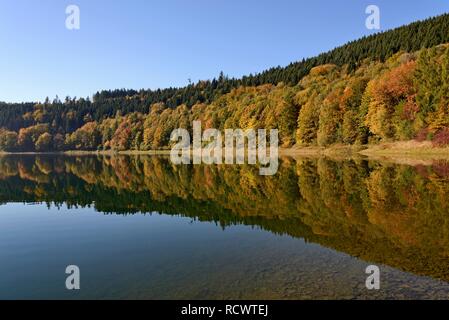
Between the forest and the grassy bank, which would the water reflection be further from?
the forest

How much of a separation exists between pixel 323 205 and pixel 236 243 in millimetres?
10063

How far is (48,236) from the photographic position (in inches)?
794

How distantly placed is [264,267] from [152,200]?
773 inches

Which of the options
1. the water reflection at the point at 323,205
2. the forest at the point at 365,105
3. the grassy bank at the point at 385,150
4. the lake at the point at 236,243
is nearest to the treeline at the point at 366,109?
the forest at the point at 365,105

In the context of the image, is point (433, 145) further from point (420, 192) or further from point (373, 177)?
point (420, 192)

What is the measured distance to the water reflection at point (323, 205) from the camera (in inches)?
621

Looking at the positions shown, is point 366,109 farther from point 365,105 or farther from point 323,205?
point 323,205

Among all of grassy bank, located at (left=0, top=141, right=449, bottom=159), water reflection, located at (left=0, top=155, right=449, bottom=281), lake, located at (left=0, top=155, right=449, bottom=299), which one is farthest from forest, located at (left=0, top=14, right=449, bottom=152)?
lake, located at (left=0, top=155, right=449, bottom=299)

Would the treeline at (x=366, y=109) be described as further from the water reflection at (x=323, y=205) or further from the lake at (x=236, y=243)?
the lake at (x=236, y=243)

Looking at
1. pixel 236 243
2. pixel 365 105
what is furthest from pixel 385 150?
pixel 236 243

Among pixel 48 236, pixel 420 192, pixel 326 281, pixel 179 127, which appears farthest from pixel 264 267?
pixel 179 127

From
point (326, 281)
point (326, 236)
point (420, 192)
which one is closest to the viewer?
point (326, 281)

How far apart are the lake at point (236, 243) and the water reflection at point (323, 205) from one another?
0.29 feet
